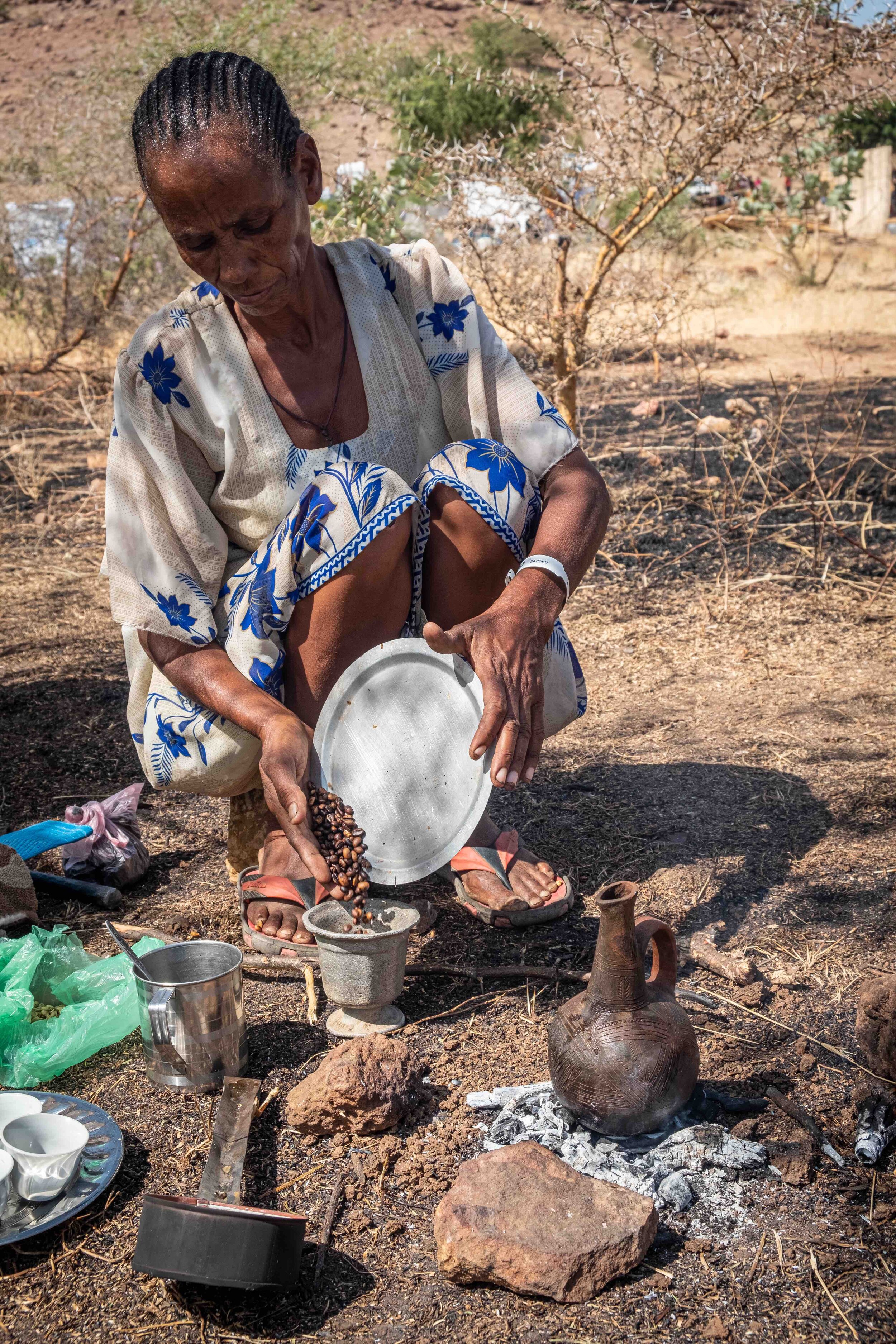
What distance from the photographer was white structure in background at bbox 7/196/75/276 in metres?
9.29

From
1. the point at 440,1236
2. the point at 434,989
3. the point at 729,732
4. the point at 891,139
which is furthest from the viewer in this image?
the point at 891,139

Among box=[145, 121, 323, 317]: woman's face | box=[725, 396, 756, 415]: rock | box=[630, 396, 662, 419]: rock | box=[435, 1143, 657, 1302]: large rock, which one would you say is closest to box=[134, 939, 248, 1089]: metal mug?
box=[435, 1143, 657, 1302]: large rock

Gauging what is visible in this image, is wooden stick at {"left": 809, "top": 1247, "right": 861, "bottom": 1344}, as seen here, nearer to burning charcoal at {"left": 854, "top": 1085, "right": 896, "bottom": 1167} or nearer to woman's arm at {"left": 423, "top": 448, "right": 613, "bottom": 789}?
burning charcoal at {"left": 854, "top": 1085, "right": 896, "bottom": 1167}

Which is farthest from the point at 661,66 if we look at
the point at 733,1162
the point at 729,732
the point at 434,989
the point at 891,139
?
the point at 891,139

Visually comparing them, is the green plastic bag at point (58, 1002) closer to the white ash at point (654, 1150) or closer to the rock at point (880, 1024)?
the white ash at point (654, 1150)

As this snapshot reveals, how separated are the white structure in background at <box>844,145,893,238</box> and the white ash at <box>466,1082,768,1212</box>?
58.1 feet

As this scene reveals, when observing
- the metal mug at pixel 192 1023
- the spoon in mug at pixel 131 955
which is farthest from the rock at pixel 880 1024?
the spoon in mug at pixel 131 955

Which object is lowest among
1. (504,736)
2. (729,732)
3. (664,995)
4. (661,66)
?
(729,732)

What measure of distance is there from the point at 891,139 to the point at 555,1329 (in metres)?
26.5

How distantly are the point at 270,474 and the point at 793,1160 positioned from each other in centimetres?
170

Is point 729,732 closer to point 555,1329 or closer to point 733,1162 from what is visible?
point 733,1162

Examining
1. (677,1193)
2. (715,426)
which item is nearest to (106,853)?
(677,1193)

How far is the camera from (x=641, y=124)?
5195mm

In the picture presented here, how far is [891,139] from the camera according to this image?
23234mm
